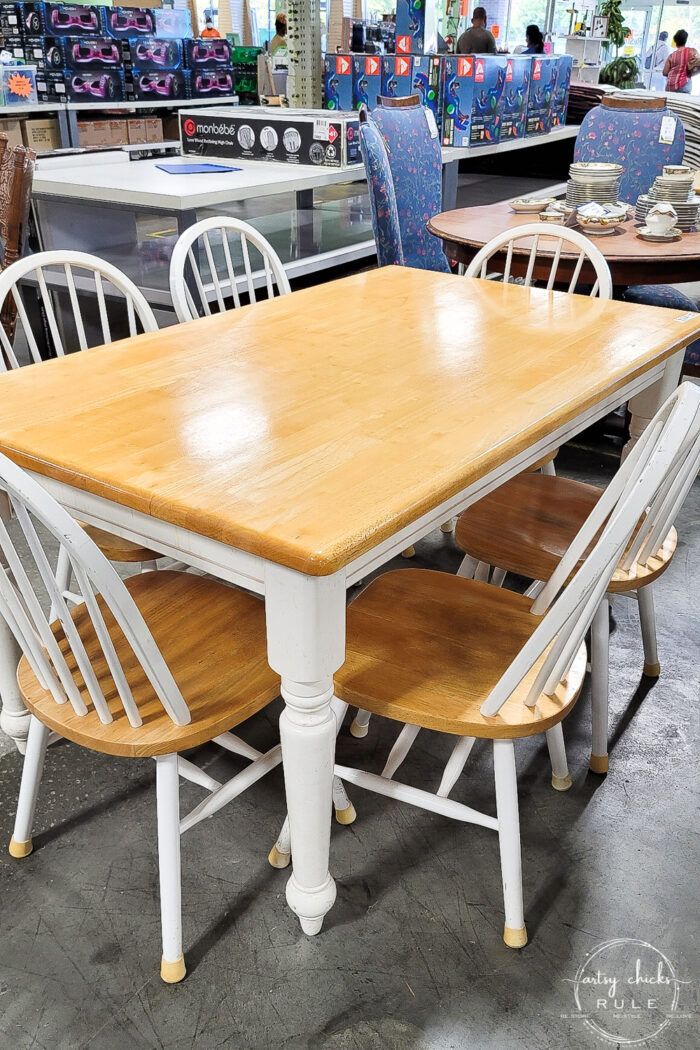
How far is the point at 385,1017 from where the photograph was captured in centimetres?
130

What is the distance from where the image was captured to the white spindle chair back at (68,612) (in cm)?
100

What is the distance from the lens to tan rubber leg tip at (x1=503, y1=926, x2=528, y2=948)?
4.60ft

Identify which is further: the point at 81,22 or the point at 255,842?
the point at 81,22

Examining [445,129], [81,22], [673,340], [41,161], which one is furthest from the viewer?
[81,22]

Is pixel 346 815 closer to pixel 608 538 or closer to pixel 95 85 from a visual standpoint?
pixel 608 538

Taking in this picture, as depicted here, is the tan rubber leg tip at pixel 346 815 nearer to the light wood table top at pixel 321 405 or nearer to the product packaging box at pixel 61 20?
the light wood table top at pixel 321 405

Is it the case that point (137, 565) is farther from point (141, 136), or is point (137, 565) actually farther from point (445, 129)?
point (141, 136)

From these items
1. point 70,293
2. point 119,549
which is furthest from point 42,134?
point 119,549

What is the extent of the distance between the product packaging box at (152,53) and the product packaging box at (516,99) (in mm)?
2688

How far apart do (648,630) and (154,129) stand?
5777 millimetres

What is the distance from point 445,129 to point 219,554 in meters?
3.78

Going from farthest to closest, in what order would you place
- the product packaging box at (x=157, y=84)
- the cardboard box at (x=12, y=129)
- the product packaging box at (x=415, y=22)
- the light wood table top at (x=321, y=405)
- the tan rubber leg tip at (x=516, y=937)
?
1. the product packaging box at (x=157, y=84)
2. the cardboard box at (x=12, y=129)
3. the product packaging box at (x=415, y=22)
4. the tan rubber leg tip at (x=516, y=937)
5. the light wood table top at (x=321, y=405)

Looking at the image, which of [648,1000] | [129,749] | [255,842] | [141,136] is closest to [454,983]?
[648,1000]

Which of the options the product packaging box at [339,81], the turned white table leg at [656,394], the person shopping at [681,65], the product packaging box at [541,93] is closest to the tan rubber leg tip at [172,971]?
the turned white table leg at [656,394]
